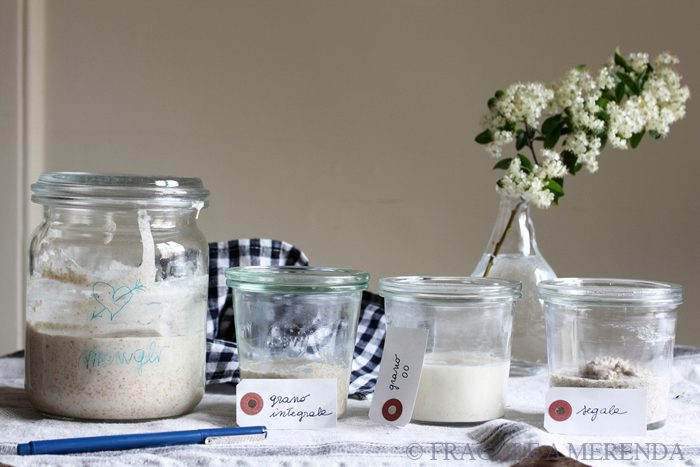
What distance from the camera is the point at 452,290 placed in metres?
0.98

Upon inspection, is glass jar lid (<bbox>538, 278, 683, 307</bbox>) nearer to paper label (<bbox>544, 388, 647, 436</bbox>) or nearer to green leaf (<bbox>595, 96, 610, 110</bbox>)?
paper label (<bbox>544, 388, 647, 436</bbox>)

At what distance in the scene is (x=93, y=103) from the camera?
7.55 ft

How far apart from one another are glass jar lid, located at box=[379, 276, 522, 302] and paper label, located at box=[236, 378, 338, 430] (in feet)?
0.44

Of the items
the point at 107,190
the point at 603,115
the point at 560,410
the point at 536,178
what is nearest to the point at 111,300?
the point at 107,190

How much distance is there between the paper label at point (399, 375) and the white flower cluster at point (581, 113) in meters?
0.35

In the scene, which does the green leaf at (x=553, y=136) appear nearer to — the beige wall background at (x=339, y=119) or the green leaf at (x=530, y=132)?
the green leaf at (x=530, y=132)

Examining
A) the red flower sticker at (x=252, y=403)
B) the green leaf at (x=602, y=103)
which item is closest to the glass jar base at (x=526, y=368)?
the green leaf at (x=602, y=103)

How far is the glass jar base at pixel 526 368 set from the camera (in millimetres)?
1308

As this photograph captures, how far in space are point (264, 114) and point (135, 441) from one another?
1.51 metres

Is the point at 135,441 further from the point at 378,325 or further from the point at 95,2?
the point at 95,2

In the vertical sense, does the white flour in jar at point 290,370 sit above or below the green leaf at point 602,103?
below

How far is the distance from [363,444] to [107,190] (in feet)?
1.21

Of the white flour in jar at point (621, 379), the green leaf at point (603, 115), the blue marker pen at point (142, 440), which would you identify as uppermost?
the green leaf at point (603, 115)

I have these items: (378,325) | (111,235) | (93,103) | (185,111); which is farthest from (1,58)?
(111,235)
